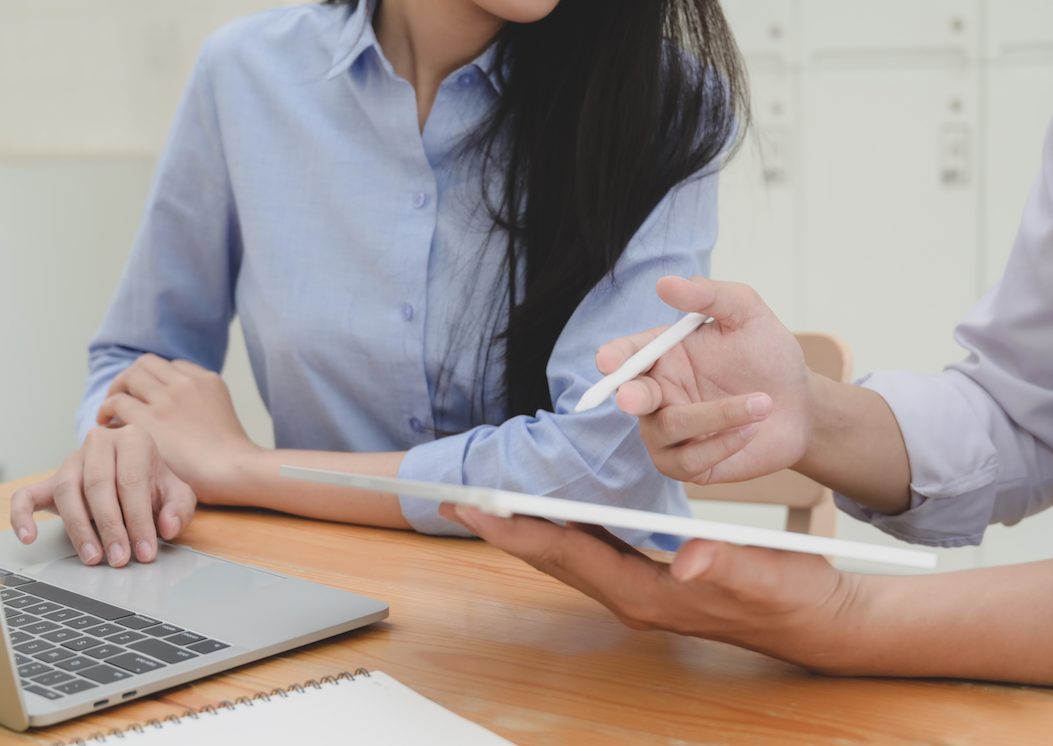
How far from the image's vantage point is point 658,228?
1.01 meters

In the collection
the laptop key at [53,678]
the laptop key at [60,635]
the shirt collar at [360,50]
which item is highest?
the shirt collar at [360,50]

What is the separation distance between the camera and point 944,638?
23.9 inches

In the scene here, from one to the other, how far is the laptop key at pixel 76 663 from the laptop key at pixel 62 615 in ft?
0.23

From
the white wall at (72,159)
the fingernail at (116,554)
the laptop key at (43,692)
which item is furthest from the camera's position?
the white wall at (72,159)

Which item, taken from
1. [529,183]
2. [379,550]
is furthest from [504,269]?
[379,550]

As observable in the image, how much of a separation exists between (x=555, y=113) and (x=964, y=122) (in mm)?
1562

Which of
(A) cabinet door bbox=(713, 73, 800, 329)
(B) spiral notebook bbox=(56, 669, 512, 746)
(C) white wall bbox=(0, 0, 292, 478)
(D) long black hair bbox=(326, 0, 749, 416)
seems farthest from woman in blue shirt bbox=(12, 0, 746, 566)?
(C) white wall bbox=(0, 0, 292, 478)

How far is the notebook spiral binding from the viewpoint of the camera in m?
0.54

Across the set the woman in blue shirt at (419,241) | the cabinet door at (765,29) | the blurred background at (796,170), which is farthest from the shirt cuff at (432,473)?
the cabinet door at (765,29)

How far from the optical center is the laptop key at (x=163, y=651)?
625 mm

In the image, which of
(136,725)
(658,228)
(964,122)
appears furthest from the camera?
(964,122)

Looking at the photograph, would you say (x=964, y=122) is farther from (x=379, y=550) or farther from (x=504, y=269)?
(x=379, y=550)

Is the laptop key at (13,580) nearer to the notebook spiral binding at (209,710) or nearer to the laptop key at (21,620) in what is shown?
the laptop key at (21,620)

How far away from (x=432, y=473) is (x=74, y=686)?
0.39m
